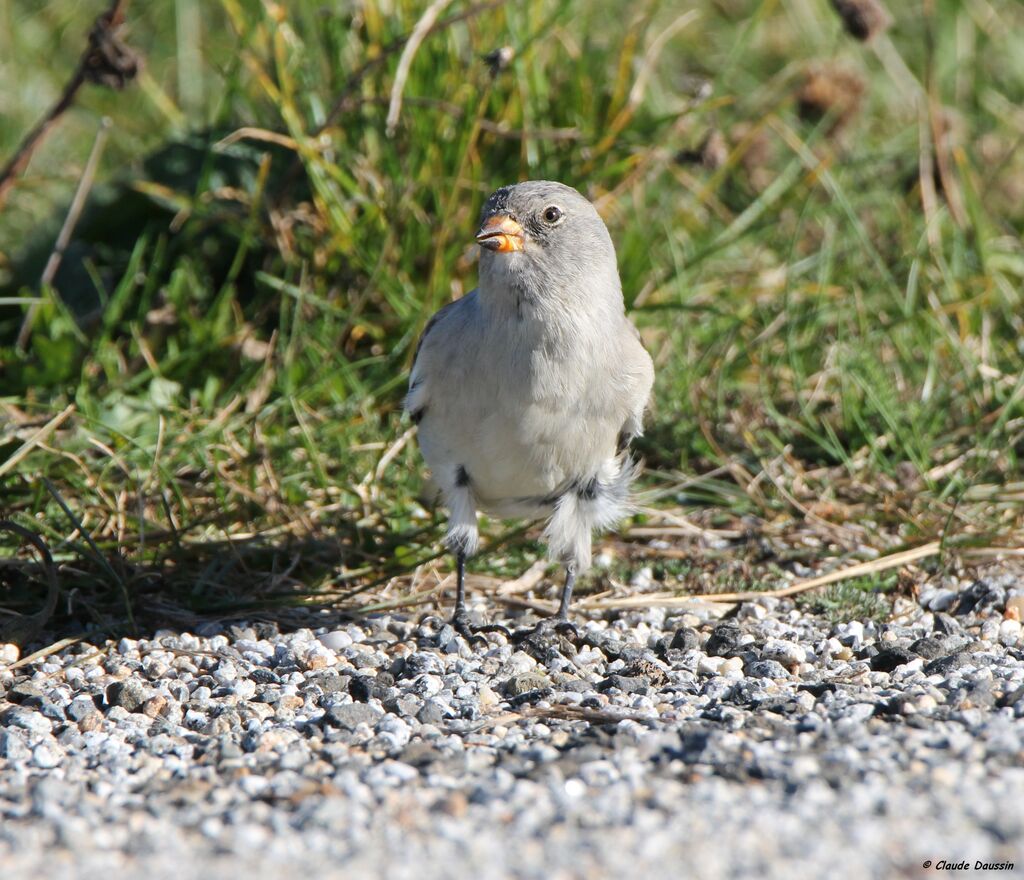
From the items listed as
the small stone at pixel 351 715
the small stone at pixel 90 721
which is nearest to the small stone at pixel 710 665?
the small stone at pixel 351 715

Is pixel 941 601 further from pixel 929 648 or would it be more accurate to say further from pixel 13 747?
pixel 13 747

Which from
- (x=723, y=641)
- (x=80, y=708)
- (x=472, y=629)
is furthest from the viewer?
(x=472, y=629)

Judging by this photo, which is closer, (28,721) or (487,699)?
(28,721)

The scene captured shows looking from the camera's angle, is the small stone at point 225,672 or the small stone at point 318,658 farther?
the small stone at point 318,658

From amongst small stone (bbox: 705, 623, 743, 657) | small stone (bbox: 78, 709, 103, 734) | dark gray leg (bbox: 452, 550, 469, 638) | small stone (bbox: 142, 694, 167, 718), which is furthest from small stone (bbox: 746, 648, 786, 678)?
small stone (bbox: 78, 709, 103, 734)

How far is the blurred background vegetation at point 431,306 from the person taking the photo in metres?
4.32

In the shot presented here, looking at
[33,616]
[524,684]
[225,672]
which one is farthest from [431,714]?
[33,616]

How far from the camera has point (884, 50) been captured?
6953mm

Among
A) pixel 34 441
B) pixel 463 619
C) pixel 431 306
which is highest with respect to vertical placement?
pixel 431 306

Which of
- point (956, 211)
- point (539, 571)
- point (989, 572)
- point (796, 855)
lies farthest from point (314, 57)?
point (796, 855)

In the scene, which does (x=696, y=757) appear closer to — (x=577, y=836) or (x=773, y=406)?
(x=577, y=836)

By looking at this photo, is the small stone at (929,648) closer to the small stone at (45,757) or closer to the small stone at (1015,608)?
the small stone at (1015,608)

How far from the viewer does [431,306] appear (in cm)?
512

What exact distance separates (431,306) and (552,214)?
1.34m
